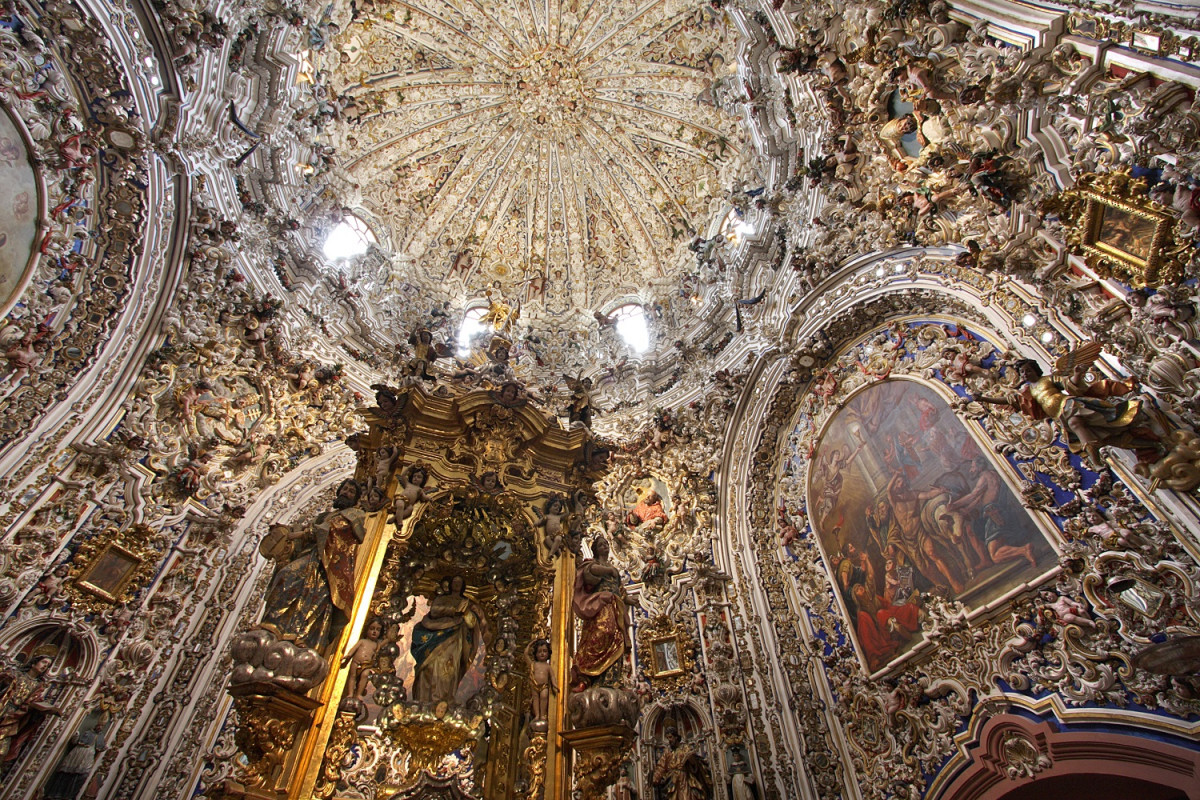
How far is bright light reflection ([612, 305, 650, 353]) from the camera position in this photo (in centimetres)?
1574

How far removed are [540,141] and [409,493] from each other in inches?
518

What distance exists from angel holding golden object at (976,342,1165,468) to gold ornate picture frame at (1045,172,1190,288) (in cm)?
81

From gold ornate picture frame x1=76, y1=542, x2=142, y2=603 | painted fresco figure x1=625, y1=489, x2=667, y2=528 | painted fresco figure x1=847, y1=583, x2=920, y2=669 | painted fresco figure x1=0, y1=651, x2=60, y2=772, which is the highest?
painted fresco figure x1=625, y1=489, x2=667, y2=528

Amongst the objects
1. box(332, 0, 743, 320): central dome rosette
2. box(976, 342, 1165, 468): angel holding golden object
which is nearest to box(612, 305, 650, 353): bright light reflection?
box(332, 0, 743, 320): central dome rosette

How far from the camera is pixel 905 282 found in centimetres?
916

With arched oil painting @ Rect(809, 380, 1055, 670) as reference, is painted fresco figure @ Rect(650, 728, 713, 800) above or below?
below

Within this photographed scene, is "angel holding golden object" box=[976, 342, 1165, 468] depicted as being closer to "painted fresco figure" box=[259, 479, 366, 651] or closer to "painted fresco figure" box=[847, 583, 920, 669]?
"painted fresco figure" box=[847, 583, 920, 669]

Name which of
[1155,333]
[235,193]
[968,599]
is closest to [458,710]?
[968,599]

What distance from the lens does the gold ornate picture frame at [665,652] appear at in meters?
9.90

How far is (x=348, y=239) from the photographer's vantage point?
570 inches

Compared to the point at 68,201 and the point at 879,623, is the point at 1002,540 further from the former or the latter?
the point at 68,201

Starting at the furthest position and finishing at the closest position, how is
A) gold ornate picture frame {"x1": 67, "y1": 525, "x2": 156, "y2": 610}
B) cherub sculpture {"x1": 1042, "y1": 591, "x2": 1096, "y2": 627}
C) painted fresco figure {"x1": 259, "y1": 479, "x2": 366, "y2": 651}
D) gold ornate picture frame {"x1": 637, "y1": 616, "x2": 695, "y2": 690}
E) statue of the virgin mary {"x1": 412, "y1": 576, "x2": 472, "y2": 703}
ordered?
1. gold ornate picture frame {"x1": 637, "y1": 616, "x2": 695, "y2": 690}
2. gold ornate picture frame {"x1": 67, "y1": 525, "x2": 156, "y2": 610}
3. statue of the virgin mary {"x1": 412, "y1": 576, "x2": 472, "y2": 703}
4. cherub sculpture {"x1": 1042, "y1": 591, "x2": 1096, "y2": 627}
5. painted fresco figure {"x1": 259, "y1": 479, "x2": 366, "y2": 651}

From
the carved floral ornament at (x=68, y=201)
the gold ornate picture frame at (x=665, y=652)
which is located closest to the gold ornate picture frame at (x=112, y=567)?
the carved floral ornament at (x=68, y=201)

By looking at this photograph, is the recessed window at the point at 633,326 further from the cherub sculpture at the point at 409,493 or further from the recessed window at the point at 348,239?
the cherub sculpture at the point at 409,493
